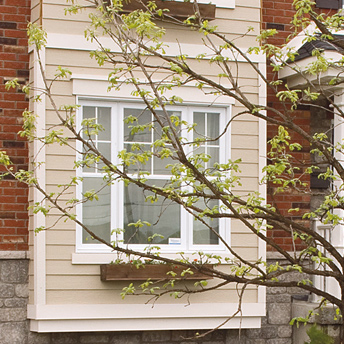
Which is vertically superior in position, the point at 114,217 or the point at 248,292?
the point at 114,217

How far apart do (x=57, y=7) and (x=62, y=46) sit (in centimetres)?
43

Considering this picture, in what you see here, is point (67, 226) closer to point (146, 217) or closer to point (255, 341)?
point (146, 217)

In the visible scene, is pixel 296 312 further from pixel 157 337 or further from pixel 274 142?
pixel 274 142

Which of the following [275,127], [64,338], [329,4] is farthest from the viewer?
[329,4]

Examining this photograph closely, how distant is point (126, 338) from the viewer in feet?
29.9

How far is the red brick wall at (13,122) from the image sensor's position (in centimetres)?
888

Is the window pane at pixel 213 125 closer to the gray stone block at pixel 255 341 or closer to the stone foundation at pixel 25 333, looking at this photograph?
the stone foundation at pixel 25 333

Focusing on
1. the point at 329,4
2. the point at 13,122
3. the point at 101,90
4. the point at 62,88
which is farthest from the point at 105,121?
the point at 329,4

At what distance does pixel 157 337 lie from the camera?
9.20 meters

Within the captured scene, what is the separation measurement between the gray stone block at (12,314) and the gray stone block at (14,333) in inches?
2.0

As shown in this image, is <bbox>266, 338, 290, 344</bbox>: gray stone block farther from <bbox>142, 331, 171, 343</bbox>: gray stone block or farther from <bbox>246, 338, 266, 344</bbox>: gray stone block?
<bbox>142, 331, 171, 343</bbox>: gray stone block

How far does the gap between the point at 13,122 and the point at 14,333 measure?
2.31m

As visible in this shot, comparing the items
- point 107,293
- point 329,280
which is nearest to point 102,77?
point 107,293

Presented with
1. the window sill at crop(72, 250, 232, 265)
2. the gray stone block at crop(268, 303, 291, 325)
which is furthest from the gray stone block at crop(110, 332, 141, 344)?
the gray stone block at crop(268, 303, 291, 325)
